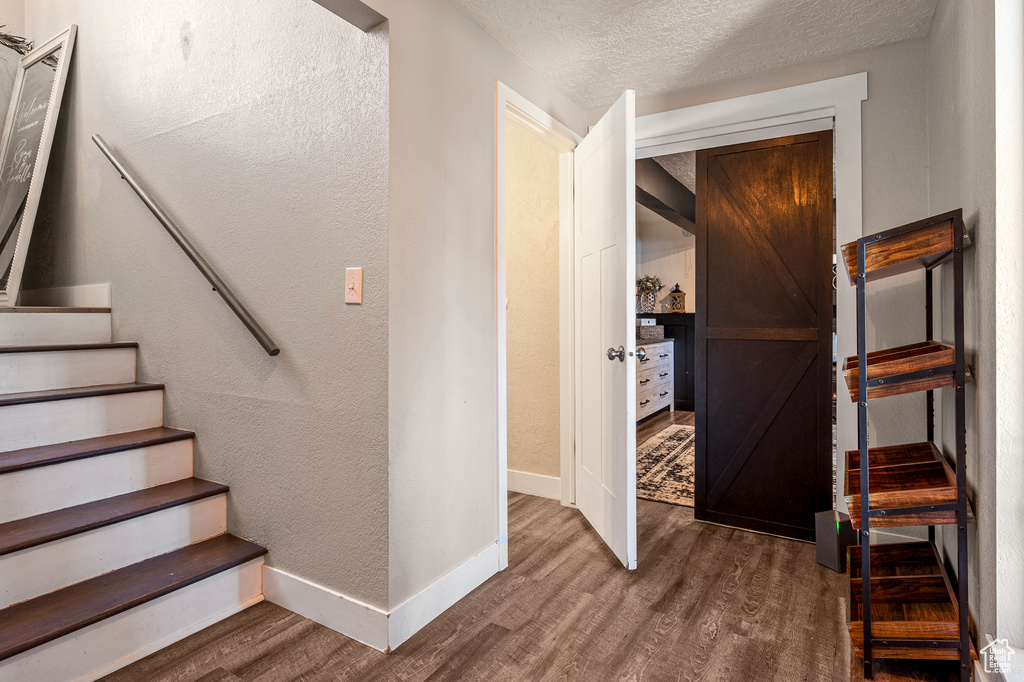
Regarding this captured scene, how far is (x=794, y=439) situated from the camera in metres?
2.75

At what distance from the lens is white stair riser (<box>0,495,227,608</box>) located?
5.42 ft

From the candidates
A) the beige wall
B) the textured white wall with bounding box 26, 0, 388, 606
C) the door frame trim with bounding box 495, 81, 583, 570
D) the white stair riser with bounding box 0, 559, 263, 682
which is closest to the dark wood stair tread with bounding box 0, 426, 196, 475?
the textured white wall with bounding box 26, 0, 388, 606

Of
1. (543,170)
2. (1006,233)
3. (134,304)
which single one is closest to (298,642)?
(134,304)

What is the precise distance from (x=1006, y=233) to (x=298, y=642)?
7.82 feet

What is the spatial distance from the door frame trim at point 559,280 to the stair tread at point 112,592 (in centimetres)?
103

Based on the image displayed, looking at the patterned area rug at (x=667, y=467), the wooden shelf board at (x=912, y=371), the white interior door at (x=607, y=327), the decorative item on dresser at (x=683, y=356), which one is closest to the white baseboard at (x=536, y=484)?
the white interior door at (x=607, y=327)

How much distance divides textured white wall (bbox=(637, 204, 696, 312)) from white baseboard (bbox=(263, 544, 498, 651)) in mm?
5816

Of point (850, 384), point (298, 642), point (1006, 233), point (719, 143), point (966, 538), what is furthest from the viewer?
point (719, 143)

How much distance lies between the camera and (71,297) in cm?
301

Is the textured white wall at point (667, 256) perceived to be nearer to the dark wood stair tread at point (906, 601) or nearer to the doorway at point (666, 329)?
the doorway at point (666, 329)

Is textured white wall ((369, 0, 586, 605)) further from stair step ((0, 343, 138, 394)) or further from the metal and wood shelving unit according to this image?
stair step ((0, 343, 138, 394))

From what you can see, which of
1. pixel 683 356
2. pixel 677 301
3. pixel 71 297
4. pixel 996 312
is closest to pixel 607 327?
pixel 996 312

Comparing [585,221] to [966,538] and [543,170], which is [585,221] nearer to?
[543,170]

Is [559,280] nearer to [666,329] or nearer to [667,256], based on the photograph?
[666,329]
